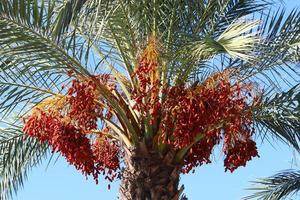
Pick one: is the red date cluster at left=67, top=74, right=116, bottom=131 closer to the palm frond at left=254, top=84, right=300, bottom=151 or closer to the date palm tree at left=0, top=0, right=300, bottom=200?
the date palm tree at left=0, top=0, right=300, bottom=200

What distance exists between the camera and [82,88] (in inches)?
263

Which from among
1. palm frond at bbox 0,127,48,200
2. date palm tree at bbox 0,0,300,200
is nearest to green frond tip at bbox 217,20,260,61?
date palm tree at bbox 0,0,300,200

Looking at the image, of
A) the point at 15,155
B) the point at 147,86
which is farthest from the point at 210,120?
the point at 15,155

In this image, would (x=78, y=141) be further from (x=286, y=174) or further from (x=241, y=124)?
(x=286, y=174)

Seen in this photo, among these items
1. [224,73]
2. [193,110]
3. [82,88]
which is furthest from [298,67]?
[82,88]

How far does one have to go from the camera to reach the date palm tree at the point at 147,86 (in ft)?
20.7

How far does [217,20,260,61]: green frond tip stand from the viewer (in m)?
5.94

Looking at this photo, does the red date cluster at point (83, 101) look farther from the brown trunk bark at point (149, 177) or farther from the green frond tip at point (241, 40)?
the green frond tip at point (241, 40)

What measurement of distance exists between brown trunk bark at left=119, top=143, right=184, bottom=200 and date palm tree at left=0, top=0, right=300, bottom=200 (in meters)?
0.01

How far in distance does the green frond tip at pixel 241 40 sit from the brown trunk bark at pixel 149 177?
1.42 metres

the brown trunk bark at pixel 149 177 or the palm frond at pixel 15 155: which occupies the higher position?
the palm frond at pixel 15 155

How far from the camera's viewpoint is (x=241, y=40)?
6.04 meters

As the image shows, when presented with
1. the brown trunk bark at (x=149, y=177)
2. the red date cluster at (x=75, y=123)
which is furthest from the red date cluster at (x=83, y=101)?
the brown trunk bark at (x=149, y=177)

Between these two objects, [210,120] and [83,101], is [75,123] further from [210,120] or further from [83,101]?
[210,120]
